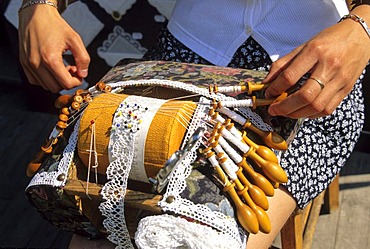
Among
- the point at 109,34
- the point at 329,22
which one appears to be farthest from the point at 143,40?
the point at 329,22

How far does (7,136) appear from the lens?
215cm

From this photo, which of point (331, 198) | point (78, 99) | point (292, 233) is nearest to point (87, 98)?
point (78, 99)

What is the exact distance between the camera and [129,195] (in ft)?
2.84

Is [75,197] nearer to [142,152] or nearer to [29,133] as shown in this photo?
[142,152]

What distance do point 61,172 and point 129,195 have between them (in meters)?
0.13

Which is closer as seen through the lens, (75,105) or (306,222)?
(75,105)

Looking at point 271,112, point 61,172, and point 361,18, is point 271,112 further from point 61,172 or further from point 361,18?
point 61,172

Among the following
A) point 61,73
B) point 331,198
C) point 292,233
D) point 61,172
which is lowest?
point 331,198

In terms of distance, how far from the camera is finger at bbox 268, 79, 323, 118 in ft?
2.80

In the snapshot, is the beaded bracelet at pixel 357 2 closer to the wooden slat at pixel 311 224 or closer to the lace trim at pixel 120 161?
the lace trim at pixel 120 161

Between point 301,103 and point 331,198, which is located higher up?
point 301,103

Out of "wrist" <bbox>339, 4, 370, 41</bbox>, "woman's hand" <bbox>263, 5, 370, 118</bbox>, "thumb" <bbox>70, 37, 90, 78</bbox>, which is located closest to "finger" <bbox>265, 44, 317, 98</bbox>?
"woman's hand" <bbox>263, 5, 370, 118</bbox>

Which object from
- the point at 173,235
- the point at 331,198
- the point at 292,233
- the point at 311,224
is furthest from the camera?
the point at 331,198

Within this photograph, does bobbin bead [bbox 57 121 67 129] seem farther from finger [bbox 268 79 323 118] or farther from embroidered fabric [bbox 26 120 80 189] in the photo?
finger [bbox 268 79 323 118]
